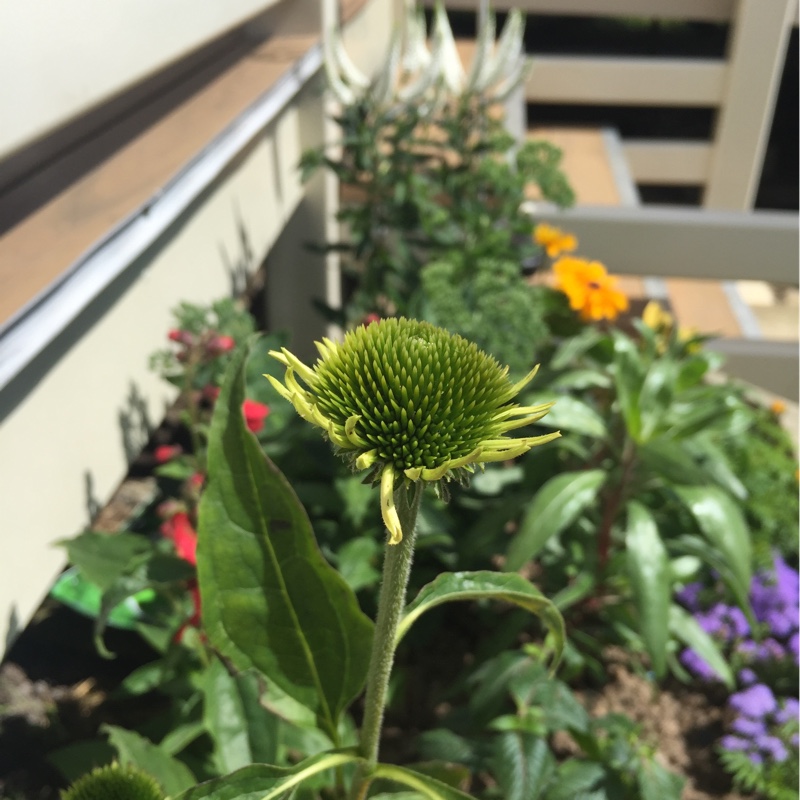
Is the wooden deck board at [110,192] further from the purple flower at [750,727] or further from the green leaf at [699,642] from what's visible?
the purple flower at [750,727]

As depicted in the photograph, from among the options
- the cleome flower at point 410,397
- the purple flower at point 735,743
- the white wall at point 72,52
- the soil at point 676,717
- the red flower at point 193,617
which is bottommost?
the soil at point 676,717

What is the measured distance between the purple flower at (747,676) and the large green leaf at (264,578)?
100 centimetres

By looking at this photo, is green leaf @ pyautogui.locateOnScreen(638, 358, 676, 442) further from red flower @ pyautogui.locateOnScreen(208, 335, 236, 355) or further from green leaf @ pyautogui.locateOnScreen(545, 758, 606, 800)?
red flower @ pyautogui.locateOnScreen(208, 335, 236, 355)

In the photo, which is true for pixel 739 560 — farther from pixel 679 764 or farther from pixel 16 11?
pixel 16 11

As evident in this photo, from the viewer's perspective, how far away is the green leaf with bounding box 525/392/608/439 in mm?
1231

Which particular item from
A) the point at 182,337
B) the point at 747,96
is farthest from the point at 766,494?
the point at 747,96

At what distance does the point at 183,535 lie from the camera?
104cm

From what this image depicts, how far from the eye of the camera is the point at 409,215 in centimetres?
168

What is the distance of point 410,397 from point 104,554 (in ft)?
2.05

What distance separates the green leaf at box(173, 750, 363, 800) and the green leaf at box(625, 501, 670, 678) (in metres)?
0.70

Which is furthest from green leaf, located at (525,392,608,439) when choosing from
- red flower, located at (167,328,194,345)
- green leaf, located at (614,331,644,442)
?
red flower, located at (167,328,194,345)

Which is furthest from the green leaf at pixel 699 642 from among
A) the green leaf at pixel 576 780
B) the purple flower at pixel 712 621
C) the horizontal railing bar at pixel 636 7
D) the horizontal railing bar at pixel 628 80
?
the horizontal railing bar at pixel 636 7

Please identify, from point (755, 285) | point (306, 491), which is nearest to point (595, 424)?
point (306, 491)

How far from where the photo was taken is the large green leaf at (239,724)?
2.54ft
